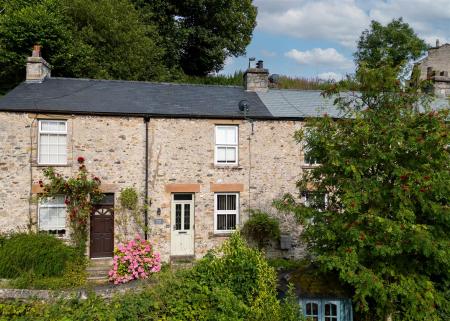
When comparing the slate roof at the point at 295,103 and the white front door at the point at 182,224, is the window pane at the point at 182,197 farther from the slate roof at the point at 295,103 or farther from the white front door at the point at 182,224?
the slate roof at the point at 295,103

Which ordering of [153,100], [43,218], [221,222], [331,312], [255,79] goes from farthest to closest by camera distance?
[255,79], [153,100], [221,222], [43,218], [331,312]

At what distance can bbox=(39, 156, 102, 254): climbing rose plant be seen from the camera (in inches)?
446

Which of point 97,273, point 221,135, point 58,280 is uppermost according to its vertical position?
point 221,135

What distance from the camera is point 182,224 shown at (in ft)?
41.3

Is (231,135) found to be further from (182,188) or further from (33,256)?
(33,256)

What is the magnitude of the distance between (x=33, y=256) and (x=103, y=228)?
2549 mm

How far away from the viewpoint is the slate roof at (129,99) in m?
11.8

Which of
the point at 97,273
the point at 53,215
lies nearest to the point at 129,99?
the point at 53,215

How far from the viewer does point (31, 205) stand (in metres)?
11.4

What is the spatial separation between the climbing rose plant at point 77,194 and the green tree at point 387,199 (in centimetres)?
748

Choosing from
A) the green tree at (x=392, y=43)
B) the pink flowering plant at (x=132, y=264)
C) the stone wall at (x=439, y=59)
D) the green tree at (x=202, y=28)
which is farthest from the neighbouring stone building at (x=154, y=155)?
the green tree at (x=392, y=43)

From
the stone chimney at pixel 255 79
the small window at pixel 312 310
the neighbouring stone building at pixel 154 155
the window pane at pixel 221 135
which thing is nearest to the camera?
the small window at pixel 312 310

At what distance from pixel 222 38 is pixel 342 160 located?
22.9 meters

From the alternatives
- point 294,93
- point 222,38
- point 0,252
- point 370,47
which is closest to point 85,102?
point 0,252
